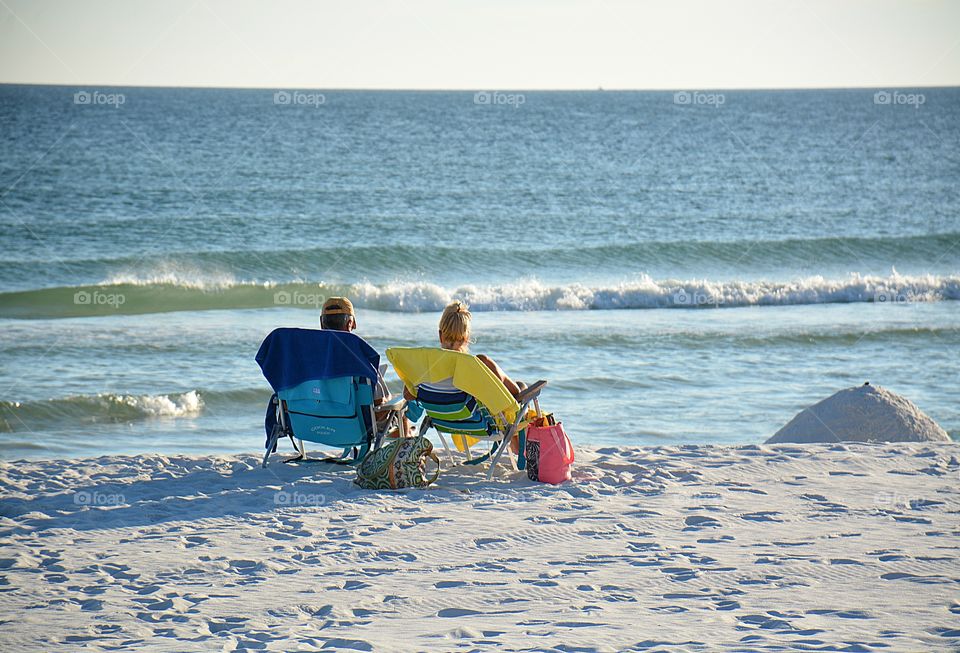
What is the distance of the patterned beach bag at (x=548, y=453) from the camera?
19.8ft

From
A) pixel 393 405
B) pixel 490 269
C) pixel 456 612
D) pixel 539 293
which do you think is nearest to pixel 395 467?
pixel 393 405

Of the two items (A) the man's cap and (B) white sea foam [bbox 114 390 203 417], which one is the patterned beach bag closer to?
(A) the man's cap

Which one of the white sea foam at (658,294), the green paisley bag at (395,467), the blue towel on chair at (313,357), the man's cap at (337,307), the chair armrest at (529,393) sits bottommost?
the green paisley bag at (395,467)

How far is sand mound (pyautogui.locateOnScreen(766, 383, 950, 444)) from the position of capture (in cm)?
741

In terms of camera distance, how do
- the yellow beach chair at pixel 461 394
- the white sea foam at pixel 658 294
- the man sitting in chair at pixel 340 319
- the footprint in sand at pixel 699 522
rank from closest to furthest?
the footprint in sand at pixel 699 522, the yellow beach chair at pixel 461 394, the man sitting in chair at pixel 340 319, the white sea foam at pixel 658 294

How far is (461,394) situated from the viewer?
598cm

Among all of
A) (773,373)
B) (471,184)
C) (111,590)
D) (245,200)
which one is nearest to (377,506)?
(111,590)

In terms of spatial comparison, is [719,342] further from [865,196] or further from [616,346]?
[865,196]

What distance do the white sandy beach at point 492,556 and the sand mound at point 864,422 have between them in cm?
69

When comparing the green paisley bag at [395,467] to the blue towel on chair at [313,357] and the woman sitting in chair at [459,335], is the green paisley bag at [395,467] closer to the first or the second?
the woman sitting in chair at [459,335]

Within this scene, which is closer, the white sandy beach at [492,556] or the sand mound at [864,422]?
the white sandy beach at [492,556]

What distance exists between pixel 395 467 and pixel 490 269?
1473 centimetres

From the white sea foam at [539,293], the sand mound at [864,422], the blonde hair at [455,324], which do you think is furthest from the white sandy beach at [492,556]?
the white sea foam at [539,293]

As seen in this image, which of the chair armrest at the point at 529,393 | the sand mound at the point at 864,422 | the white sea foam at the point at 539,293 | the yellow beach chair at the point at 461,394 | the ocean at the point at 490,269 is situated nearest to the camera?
the yellow beach chair at the point at 461,394
